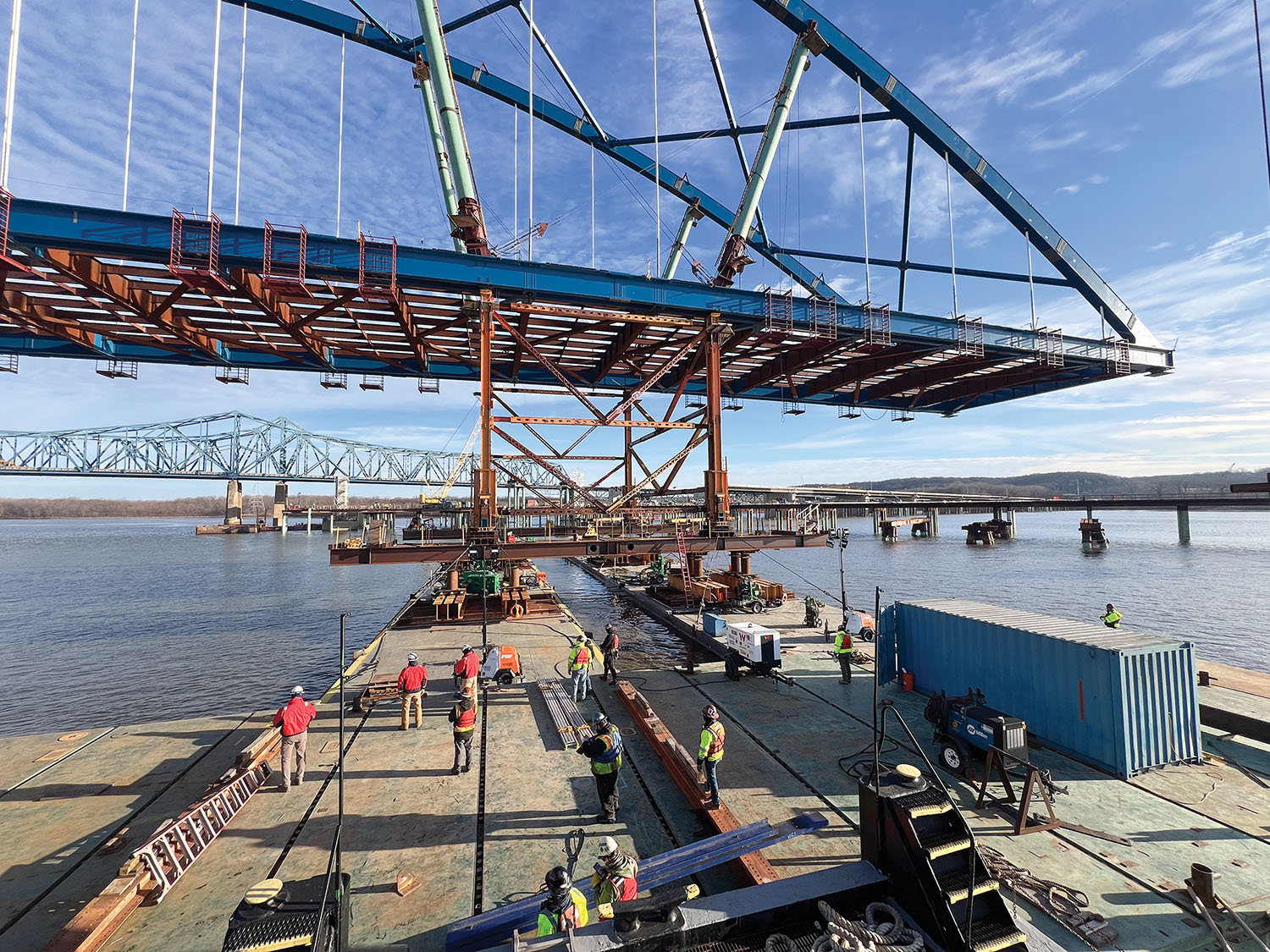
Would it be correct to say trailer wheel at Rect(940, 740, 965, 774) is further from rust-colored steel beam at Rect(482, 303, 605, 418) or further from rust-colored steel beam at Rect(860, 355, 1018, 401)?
rust-colored steel beam at Rect(860, 355, 1018, 401)

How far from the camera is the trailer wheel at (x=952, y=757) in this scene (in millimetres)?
9672

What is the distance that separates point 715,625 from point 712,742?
443 inches

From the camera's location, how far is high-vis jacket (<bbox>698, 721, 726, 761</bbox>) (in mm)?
8102

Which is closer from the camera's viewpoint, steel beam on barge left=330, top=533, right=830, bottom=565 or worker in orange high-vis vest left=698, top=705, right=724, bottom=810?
worker in orange high-vis vest left=698, top=705, right=724, bottom=810

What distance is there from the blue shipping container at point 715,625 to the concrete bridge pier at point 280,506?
169 metres

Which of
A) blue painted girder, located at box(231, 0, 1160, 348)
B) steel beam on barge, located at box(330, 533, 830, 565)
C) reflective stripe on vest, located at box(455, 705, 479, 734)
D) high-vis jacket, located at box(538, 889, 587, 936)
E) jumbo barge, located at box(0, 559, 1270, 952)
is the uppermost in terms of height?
blue painted girder, located at box(231, 0, 1160, 348)

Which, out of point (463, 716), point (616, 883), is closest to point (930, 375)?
point (463, 716)

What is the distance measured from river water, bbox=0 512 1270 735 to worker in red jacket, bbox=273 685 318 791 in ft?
38.3

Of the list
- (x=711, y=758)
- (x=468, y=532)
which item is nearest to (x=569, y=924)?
(x=711, y=758)

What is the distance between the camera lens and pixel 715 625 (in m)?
19.2

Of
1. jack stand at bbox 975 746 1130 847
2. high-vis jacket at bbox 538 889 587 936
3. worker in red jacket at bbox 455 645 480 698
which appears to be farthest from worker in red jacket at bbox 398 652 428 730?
jack stand at bbox 975 746 1130 847

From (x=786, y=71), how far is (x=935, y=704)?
2691cm

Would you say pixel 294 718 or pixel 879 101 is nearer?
pixel 294 718

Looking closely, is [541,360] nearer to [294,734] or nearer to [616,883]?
[294,734]
